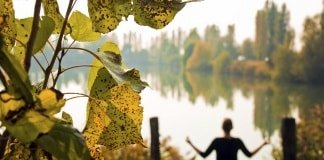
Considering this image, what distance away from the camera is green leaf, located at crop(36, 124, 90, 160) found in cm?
36

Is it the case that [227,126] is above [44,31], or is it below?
below

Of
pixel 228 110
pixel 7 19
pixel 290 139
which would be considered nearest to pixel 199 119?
pixel 228 110

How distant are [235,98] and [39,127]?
1607 inches

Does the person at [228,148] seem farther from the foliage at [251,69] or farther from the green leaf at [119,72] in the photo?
the foliage at [251,69]

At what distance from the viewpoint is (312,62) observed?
37969mm

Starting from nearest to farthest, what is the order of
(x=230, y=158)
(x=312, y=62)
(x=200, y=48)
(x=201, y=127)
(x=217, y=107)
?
(x=230, y=158)
(x=201, y=127)
(x=217, y=107)
(x=312, y=62)
(x=200, y=48)

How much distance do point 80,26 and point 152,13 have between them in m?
0.09

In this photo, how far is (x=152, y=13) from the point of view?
1.84ft

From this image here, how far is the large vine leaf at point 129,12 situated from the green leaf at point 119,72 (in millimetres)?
39

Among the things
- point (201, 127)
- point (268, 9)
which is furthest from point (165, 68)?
point (201, 127)

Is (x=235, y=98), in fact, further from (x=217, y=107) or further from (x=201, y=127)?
(x=201, y=127)

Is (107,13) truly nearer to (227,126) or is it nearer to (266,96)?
(227,126)

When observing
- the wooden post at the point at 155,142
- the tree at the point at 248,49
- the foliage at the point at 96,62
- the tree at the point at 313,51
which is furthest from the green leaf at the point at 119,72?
the tree at the point at 248,49

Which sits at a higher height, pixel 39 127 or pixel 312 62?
pixel 39 127
